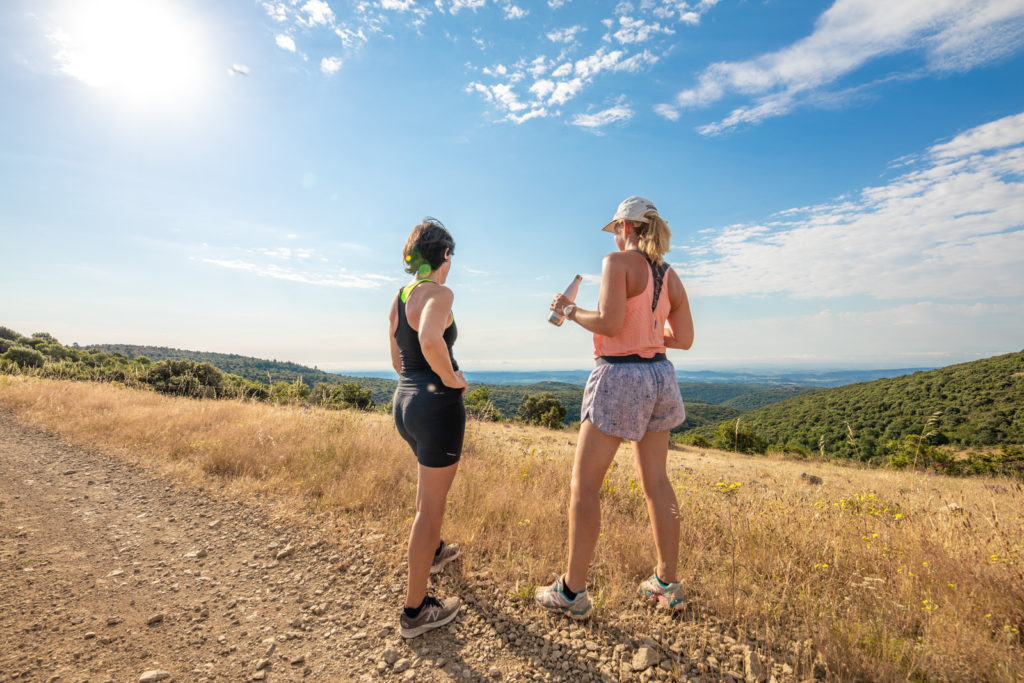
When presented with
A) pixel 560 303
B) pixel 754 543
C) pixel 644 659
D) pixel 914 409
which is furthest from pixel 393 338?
pixel 914 409

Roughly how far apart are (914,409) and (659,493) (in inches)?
2353

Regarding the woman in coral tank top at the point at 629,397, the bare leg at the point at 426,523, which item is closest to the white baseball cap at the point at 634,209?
the woman in coral tank top at the point at 629,397

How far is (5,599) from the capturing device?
259cm

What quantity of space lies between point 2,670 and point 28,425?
8124 millimetres

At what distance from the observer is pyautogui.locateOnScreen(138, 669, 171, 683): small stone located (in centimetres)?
203

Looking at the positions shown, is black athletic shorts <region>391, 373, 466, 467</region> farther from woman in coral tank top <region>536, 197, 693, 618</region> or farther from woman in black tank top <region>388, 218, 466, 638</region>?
woman in coral tank top <region>536, 197, 693, 618</region>

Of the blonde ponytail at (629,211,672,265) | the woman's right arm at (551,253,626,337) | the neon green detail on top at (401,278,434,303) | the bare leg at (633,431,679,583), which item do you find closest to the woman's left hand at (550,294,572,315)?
the woman's right arm at (551,253,626,337)

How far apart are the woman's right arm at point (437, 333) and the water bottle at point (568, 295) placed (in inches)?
25.2

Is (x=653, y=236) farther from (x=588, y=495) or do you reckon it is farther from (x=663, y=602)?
(x=663, y=602)

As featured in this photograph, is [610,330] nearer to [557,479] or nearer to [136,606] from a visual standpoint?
[557,479]

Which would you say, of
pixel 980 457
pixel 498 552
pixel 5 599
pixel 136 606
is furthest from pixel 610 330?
pixel 980 457

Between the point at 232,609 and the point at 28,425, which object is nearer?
the point at 232,609

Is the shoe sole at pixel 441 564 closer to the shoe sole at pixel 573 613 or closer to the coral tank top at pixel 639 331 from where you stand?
the shoe sole at pixel 573 613

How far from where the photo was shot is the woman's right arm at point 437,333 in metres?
2.12
